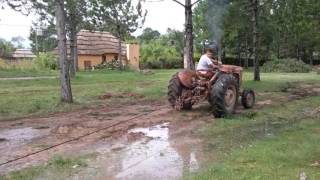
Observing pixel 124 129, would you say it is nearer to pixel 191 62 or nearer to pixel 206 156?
pixel 206 156

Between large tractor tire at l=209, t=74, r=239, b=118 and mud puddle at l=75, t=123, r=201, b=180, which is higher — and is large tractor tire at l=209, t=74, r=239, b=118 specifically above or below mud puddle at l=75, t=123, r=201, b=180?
above

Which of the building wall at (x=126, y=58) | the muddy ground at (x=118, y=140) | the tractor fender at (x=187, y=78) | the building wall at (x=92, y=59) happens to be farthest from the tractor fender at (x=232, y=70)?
the building wall at (x=92, y=59)

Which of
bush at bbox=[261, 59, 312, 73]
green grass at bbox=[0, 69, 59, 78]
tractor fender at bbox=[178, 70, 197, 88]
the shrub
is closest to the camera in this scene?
tractor fender at bbox=[178, 70, 197, 88]

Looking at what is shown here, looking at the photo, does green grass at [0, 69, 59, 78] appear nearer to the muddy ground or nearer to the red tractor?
the muddy ground

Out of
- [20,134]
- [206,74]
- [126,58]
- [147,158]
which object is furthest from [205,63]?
[126,58]

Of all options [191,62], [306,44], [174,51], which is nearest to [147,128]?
[191,62]

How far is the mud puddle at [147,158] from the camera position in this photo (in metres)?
7.18

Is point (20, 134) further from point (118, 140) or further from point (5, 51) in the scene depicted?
point (5, 51)

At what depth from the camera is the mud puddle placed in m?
7.18

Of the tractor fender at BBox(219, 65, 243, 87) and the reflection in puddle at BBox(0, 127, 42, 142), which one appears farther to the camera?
the tractor fender at BBox(219, 65, 243, 87)

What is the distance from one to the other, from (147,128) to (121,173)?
393 centimetres

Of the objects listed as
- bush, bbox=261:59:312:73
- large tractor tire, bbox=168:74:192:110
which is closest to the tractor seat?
large tractor tire, bbox=168:74:192:110

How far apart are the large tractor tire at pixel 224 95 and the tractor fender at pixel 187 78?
869 millimetres

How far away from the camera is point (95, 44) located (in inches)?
2344
